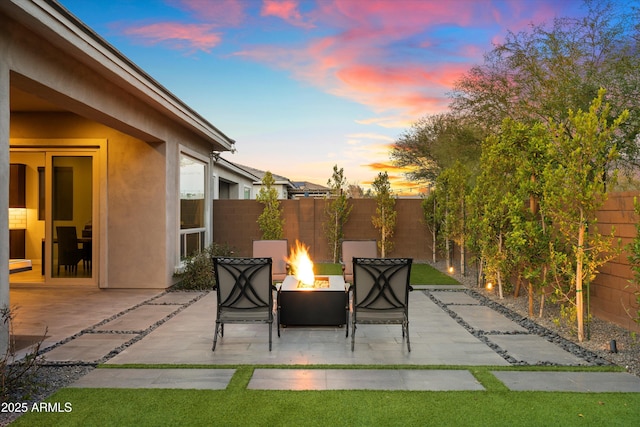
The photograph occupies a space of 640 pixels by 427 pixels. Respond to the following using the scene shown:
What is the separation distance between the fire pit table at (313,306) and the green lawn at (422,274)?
4075 millimetres

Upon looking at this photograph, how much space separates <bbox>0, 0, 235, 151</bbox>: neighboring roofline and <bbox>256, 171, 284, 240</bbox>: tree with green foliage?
442 centimetres

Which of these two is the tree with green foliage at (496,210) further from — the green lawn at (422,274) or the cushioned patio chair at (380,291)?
the cushioned patio chair at (380,291)

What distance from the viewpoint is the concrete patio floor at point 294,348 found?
3.82 m

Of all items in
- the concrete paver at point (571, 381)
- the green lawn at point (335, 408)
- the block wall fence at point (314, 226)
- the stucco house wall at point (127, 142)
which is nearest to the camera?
the green lawn at point (335, 408)

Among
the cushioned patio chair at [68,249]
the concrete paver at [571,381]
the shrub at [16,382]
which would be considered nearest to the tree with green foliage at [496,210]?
the concrete paver at [571,381]

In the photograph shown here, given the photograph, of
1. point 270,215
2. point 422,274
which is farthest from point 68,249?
point 422,274

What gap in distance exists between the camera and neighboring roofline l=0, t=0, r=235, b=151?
13.5ft

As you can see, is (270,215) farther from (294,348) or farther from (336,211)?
(294,348)

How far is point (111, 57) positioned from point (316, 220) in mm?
8295

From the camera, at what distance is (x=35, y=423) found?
120 inches

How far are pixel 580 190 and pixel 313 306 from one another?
3.35m

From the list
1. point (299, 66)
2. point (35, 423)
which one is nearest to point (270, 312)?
point (35, 423)

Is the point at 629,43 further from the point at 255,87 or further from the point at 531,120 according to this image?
the point at 255,87

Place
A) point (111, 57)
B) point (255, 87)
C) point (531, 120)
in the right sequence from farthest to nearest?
point (255, 87) < point (531, 120) < point (111, 57)
